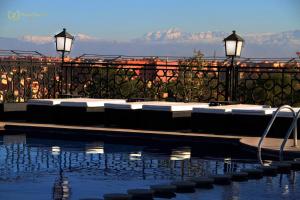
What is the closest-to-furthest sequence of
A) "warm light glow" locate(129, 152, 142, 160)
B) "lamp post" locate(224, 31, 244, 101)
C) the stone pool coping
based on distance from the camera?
"warm light glow" locate(129, 152, 142, 160)
the stone pool coping
"lamp post" locate(224, 31, 244, 101)

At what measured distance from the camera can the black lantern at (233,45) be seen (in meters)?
16.4

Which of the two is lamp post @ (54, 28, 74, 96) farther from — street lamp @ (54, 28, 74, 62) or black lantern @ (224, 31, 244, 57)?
black lantern @ (224, 31, 244, 57)

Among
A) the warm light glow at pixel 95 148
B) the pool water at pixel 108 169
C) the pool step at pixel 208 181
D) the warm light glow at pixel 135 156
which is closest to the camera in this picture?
the pool step at pixel 208 181

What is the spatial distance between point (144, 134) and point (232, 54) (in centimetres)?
404

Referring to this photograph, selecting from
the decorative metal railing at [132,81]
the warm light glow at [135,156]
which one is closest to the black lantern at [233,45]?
the decorative metal railing at [132,81]

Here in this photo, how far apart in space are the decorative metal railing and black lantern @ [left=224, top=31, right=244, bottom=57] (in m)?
0.52

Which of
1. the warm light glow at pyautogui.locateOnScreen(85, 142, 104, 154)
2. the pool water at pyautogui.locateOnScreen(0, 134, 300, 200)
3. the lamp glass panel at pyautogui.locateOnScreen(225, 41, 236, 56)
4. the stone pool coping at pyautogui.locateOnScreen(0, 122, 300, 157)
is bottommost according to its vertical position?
the pool water at pyautogui.locateOnScreen(0, 134, 300, 200)

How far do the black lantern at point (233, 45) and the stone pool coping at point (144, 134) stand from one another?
11.5 ft

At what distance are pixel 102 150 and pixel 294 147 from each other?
9.61ft

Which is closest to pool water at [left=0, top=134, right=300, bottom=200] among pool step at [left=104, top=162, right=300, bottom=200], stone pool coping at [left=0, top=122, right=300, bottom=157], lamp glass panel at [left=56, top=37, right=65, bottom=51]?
pool step at [left=104, top=162, right=300, bottom=200]

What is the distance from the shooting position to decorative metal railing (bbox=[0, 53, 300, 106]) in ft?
58.2

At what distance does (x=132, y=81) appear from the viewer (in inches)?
796

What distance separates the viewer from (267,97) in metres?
18.7

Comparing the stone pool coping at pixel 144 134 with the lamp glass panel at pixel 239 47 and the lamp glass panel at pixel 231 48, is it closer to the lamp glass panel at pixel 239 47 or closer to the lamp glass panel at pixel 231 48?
the lamp glass panel at pixel 231 48
